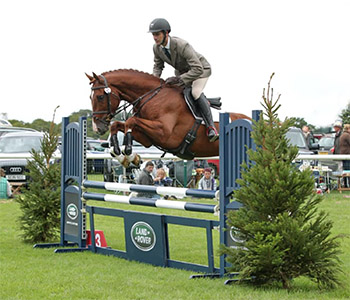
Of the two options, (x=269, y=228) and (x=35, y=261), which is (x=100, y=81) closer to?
(x=35, y=261)

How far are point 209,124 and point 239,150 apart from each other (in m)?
1.71

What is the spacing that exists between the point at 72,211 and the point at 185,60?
246 cm

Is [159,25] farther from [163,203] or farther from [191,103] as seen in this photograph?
[163,203]

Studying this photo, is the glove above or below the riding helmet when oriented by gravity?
below

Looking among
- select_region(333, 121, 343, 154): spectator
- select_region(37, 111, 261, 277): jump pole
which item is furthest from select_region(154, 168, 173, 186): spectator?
select_region(37, 111, 261, 277): jump pole

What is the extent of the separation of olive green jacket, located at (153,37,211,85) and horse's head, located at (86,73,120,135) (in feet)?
2.44

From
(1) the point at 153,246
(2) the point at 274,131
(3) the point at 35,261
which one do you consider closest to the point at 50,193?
(3) the point at 35,261

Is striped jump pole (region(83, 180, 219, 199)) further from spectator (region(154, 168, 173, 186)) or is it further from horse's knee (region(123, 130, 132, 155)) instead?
spectator (region(154, 168, 173, 186))

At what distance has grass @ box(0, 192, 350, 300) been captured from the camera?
5.12 meters

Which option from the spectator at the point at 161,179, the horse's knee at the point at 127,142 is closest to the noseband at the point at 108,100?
the horse's knee at the point at 127,142

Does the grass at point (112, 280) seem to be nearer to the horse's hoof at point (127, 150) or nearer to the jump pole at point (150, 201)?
the jump pole at point (150, 201)

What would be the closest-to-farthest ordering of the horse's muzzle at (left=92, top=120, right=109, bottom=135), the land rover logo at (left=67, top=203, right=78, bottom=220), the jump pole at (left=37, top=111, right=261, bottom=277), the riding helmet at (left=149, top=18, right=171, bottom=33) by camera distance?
the jump pole at (left=37, top=111, right=261, bottom=277), the riding helmet at (left=149, top=18, right=171, bottom=33), the horse's muzzle at (left=92, top=120, right=109, bottom=135), the land rover logo at (left=67, top=203, right=78, bottom=220)

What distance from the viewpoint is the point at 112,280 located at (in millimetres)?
5824

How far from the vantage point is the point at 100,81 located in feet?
24.5
